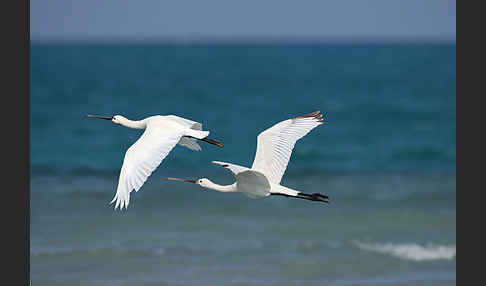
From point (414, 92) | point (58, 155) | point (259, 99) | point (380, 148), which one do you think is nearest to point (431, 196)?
point (380, 148)

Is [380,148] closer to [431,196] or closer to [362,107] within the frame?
[431,196]

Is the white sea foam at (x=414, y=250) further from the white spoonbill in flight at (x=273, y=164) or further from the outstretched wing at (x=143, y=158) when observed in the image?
the outstretched wing at (x=143, y=158)

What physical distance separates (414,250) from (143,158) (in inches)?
272

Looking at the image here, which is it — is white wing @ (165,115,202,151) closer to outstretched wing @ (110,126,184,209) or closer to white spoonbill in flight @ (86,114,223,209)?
white spoonbill in flight @ (86,114,223,209)

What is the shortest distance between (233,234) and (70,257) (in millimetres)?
2875

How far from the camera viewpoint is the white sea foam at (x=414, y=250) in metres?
14.3

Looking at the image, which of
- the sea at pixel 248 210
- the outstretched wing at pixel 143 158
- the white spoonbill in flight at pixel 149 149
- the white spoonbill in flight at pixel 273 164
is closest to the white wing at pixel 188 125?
the white spoonbill in flight at pixel 149 149

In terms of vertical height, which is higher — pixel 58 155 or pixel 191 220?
pixel 58 155

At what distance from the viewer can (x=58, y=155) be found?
75.8 ft

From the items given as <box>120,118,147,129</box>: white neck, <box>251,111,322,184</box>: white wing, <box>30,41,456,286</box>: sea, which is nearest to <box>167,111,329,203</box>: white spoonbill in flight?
<box>251,111,322,184</box>: white wing

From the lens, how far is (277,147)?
10273mm

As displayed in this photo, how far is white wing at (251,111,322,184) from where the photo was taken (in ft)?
33.4

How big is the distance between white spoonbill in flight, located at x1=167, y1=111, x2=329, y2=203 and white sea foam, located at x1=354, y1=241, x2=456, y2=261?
455cm

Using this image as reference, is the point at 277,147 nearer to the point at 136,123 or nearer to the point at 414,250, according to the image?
the point at 136,123
